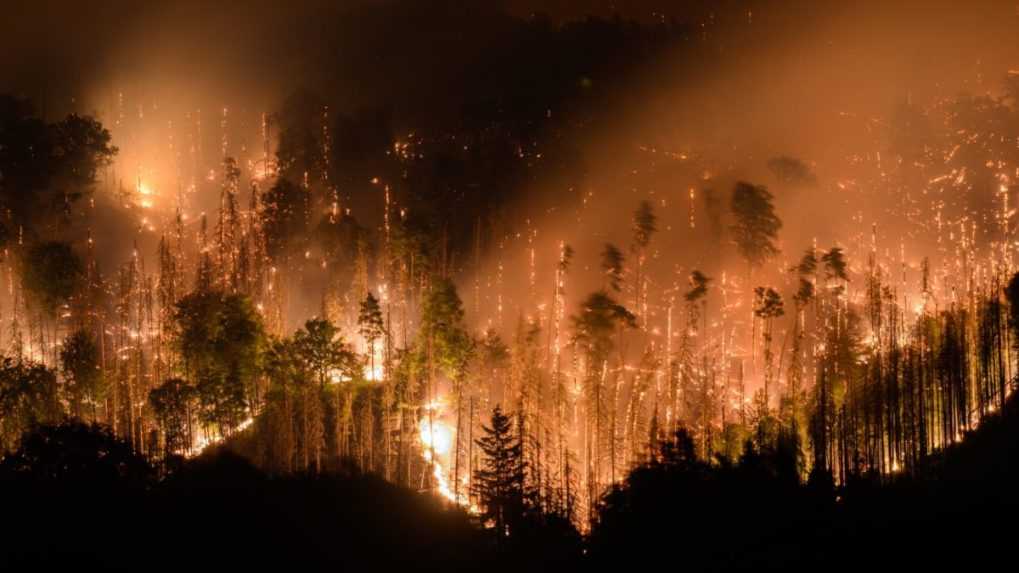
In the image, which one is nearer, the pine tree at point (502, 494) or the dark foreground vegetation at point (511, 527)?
the dark foreground vegetation at point (511, 527)

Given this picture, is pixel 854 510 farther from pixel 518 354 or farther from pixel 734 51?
pixel 734 51

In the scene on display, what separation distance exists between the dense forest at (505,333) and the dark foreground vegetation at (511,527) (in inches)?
5.1

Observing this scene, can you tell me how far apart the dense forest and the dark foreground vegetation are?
0.13 metres

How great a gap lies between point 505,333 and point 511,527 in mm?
51358

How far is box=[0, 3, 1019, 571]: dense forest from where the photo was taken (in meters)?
25.1

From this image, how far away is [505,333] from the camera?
81.9m

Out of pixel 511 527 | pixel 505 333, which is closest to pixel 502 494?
pixel 511 527

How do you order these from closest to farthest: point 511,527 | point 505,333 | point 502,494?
point 511,527
point 502,494
point 505,333

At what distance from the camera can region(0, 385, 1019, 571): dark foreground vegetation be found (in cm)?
2028

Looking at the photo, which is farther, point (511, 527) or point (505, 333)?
point (505, 333)

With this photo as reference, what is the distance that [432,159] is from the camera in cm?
9950

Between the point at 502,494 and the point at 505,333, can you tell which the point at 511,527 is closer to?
the point at 502,494

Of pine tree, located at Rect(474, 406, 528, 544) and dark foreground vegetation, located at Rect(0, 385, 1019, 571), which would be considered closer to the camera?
dark foreground vegetation, located at Rect(0, 385, 1019, 571)

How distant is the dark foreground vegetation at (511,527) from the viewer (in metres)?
20.3
